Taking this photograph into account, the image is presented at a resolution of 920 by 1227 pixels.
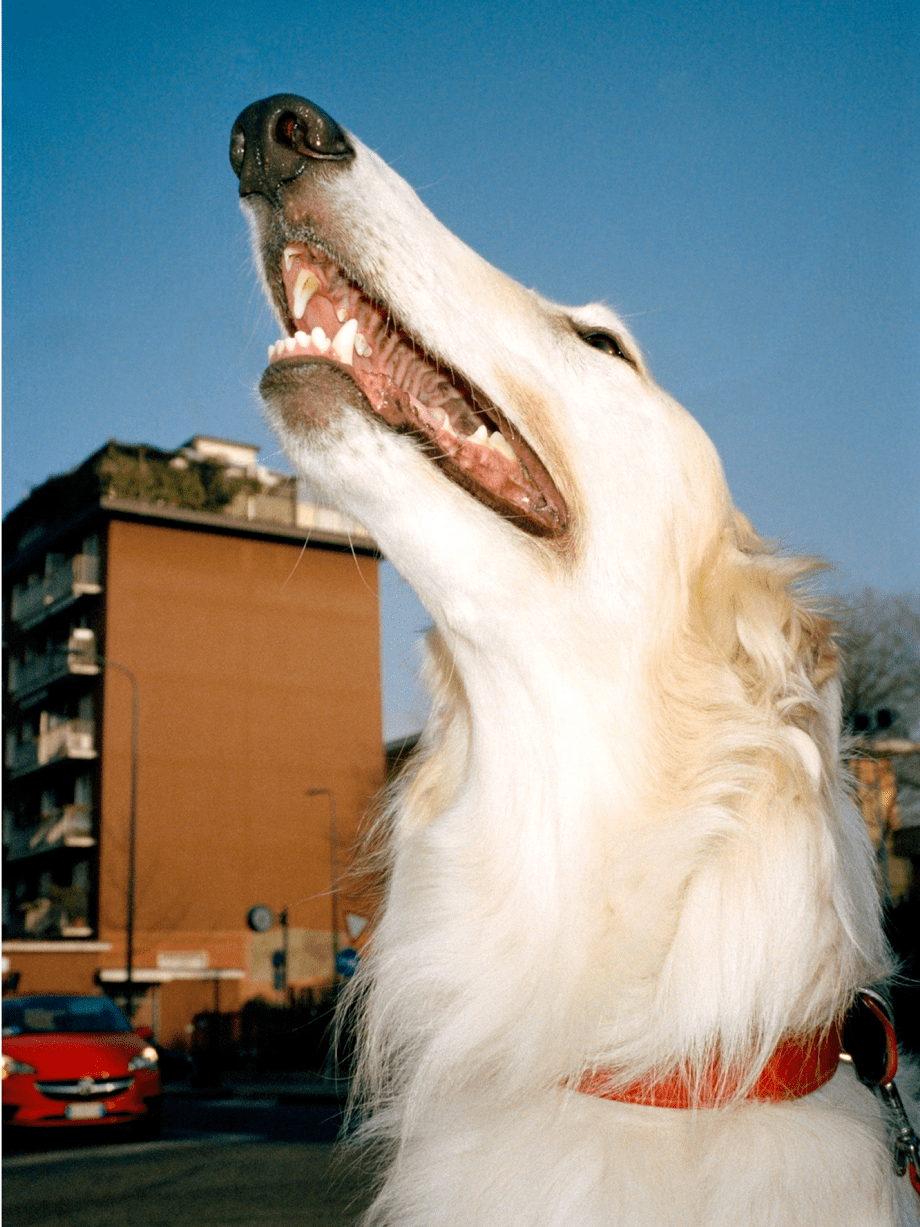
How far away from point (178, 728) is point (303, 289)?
78.4 feet

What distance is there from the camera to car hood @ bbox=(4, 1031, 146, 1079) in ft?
25.8

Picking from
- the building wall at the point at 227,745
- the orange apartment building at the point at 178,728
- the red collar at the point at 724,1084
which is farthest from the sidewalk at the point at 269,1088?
the red collar at the point at 724,1084

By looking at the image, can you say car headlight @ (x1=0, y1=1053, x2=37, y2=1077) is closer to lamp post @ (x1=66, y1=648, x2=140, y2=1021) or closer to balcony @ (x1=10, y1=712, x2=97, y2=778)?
lamp post @ (x1=66, y1=648, x2=140, y2=1021)

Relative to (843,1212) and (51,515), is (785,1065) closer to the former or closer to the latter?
(843,1212)

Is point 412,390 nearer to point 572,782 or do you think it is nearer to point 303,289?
point 303,289

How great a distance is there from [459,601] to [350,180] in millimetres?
629

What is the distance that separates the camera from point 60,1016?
8.71 meters

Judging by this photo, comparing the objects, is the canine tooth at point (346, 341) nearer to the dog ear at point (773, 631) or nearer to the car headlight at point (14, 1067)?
the dog ear at point (773, 631)

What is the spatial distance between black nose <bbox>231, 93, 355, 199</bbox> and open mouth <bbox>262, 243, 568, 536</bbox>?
10 centimetres

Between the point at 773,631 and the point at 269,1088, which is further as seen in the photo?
the point at 269,1088

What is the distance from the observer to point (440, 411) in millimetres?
1762

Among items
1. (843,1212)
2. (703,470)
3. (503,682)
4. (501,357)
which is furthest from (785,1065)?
(501,357)

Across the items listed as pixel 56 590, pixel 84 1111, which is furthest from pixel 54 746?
pixel 84 1111

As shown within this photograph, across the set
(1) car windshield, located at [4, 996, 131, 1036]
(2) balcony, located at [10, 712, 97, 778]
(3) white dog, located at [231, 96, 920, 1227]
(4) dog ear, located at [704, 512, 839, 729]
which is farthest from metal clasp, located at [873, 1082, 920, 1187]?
(2) balcony, located at [10, 712, 97, 778]
